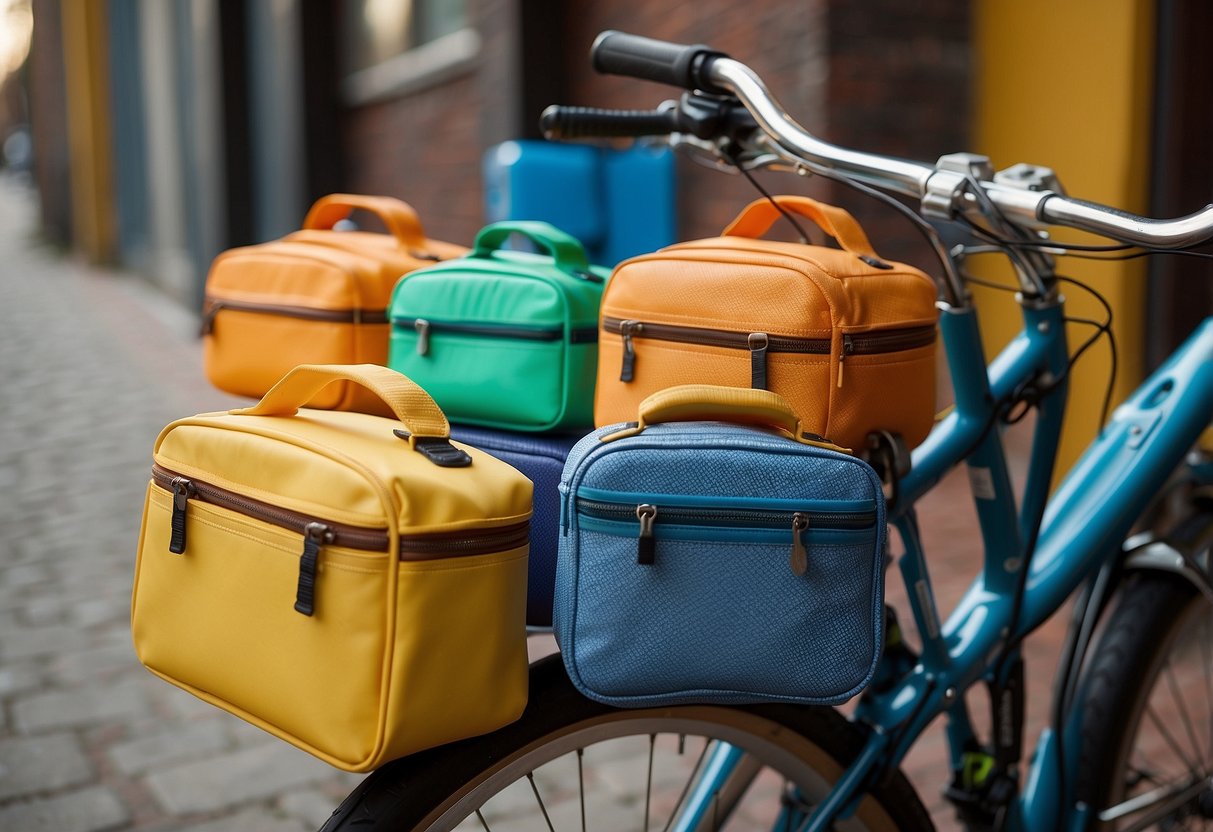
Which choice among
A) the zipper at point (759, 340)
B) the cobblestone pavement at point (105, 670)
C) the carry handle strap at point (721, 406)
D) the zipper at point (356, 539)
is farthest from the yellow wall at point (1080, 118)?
the zipper at point (356, 539)

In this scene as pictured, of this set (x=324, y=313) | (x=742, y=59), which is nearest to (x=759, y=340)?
(x=324, y=313)

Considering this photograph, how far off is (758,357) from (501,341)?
340 mm

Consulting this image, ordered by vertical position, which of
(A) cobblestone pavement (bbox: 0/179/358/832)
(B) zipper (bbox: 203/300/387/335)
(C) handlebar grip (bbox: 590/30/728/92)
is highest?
(C) handlebar grip (bbox: 590/30/728/92)

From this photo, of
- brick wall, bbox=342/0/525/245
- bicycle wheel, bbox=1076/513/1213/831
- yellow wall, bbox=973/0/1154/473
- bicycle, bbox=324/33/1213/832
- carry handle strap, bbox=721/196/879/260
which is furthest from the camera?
brick wall, bbox=342/0/525/245

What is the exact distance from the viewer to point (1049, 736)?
1.94 metres

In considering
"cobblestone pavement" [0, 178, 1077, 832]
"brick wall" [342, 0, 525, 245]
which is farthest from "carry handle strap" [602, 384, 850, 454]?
"brick wall" [342, 0, 525, 245]

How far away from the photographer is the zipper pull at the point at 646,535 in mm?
1196

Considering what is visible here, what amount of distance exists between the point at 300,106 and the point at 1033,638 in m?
6.77

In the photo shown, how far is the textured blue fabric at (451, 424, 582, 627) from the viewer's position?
1.43 metres

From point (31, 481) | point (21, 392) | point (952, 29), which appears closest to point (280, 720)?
point (952, 29)

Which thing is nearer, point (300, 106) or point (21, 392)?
point (21, 392)

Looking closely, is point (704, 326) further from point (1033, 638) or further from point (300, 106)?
point (300, 106)

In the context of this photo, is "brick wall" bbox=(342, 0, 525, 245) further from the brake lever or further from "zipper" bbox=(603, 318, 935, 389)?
"zipper" bbox=(603, 318, 935, 389)

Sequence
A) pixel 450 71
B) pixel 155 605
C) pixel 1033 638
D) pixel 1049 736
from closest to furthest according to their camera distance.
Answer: pixel 155 605 → pixel 1049 736 → pixel 1033 638 → pixel 450 71
